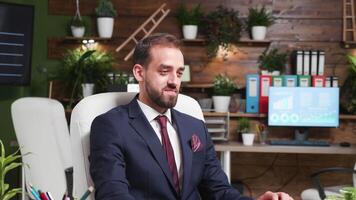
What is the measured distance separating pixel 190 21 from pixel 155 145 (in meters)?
2.96

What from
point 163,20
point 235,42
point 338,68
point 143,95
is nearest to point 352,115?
point 338,68

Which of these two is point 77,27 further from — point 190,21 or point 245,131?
point 245,131

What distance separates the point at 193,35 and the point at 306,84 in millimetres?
1072

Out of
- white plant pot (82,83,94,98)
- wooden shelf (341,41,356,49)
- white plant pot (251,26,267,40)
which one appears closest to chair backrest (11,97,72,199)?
white plant pot (82,83,94,98)

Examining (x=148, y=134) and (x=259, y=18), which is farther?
(x=259, y=18)

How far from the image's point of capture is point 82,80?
4.57 meters

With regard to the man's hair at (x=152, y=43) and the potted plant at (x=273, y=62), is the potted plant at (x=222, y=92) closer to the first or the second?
the potted plant at (x=273, y=62)

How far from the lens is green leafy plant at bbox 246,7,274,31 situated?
4539 millimetres

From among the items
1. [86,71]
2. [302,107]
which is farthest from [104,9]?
[302,107]

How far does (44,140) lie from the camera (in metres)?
3.17

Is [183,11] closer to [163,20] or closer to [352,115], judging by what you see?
[163,20]

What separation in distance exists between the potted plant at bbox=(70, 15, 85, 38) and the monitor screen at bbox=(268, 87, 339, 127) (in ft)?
5.76

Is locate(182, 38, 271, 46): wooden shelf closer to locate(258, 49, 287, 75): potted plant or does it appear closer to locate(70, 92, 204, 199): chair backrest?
locate(258, 49, 287, 75): potted plant

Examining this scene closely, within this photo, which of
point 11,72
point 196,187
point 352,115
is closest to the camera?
point 196,187
